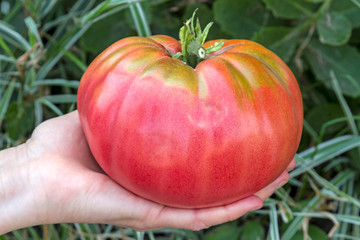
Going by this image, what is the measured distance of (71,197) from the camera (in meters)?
1.05

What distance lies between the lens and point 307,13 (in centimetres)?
138

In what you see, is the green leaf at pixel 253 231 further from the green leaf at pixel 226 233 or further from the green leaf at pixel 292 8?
the green leaf at pixel 292 8

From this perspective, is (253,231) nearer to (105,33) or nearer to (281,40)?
(281,40)

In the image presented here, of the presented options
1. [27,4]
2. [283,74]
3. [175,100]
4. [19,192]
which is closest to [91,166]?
[19,192]

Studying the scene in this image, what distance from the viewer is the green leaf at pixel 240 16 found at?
1409 mm

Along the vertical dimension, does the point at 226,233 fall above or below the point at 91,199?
below

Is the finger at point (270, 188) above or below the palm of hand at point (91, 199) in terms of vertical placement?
below

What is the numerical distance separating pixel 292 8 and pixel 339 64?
24 cm

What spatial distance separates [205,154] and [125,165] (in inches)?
6.5

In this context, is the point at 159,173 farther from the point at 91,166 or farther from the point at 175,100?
the point at 91,166

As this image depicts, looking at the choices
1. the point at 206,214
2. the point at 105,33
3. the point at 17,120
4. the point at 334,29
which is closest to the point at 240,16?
the point at 334,29

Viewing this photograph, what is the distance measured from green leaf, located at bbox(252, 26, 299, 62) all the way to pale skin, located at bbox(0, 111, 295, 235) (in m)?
0.44

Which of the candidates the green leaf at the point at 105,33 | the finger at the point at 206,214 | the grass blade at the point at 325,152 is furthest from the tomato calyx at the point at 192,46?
the green leaf at the point at 105,33

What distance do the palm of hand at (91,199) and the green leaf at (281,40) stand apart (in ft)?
1.43
